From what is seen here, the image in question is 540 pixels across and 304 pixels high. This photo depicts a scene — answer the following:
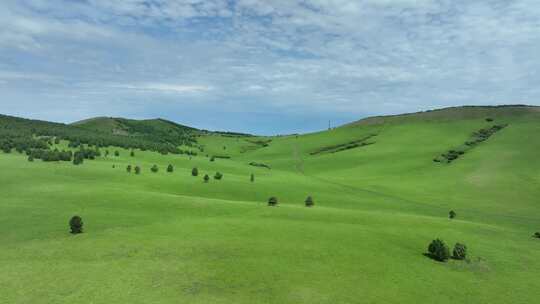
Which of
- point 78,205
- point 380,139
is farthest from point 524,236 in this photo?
point 380,139

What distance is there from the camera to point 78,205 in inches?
2168

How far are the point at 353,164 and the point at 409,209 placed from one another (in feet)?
218

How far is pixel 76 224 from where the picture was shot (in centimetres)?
4169

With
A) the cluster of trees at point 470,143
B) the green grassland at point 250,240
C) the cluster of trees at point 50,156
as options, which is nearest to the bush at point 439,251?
the green grassland at point 250,240

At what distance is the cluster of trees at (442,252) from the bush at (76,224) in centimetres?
3468

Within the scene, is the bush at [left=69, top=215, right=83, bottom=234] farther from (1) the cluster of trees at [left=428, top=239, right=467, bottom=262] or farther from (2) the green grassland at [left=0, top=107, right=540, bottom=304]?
(1) the cluster of trees at [left=428, top=239, right=467, bottom=262]

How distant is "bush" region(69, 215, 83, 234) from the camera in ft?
136

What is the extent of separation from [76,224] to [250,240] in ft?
56.7

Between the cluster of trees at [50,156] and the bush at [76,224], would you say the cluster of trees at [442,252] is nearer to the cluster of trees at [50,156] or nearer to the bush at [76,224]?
the bush at [76,224]

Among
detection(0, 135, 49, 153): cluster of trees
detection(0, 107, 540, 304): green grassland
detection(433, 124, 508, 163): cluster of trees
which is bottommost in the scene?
detection(0, 107, 540, 304): green grassland

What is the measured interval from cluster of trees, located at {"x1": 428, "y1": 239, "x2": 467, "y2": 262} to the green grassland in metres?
1.04

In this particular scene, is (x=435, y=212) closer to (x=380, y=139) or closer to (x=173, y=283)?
(x=173, y=283)

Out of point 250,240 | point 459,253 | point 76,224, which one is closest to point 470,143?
point 459,253

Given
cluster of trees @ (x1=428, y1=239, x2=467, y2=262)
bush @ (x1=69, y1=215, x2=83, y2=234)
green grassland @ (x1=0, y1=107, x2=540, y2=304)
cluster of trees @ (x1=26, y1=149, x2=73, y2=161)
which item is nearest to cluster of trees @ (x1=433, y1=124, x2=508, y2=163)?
green grassland @ (x1=0, y1=107, x2=540, y2=304)
